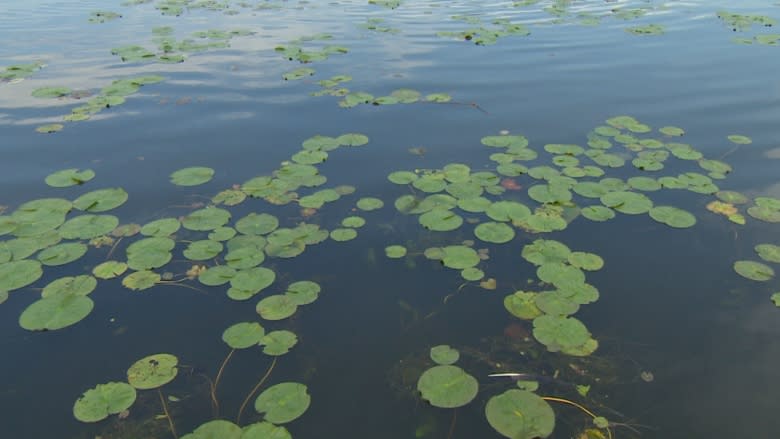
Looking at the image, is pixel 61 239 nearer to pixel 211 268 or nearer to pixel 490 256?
pixel 211 268

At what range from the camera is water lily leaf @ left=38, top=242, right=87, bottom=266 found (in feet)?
13.5

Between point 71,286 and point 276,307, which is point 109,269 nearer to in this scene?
point 71,286

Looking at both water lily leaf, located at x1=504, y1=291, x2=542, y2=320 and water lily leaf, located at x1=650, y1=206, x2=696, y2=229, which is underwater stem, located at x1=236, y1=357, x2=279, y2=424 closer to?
water lily leaf, located at x1=504, y1=291, x2=542, y2=320

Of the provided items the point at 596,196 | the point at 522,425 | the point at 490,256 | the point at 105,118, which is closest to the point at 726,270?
the point at 596,196

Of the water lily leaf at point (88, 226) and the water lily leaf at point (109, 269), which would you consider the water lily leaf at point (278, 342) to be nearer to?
the water lily leaf at point (109, 269)

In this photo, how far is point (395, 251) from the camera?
4.27 metres

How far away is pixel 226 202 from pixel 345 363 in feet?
7.75

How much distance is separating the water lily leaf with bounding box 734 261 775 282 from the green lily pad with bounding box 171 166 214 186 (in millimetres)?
4864

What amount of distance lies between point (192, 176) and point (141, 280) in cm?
172

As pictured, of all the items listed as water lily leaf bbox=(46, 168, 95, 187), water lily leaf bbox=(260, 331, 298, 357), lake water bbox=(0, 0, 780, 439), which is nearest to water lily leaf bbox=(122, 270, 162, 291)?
lake water bbox=(0, 0, 780, 439)

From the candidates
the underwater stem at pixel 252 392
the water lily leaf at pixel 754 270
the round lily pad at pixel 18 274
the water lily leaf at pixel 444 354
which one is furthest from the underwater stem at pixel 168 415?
the water lily leaf at pixel 754 270

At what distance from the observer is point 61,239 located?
4.38m

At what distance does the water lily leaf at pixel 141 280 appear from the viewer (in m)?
3.90

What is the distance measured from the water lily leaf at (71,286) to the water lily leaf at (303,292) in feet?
4.89
